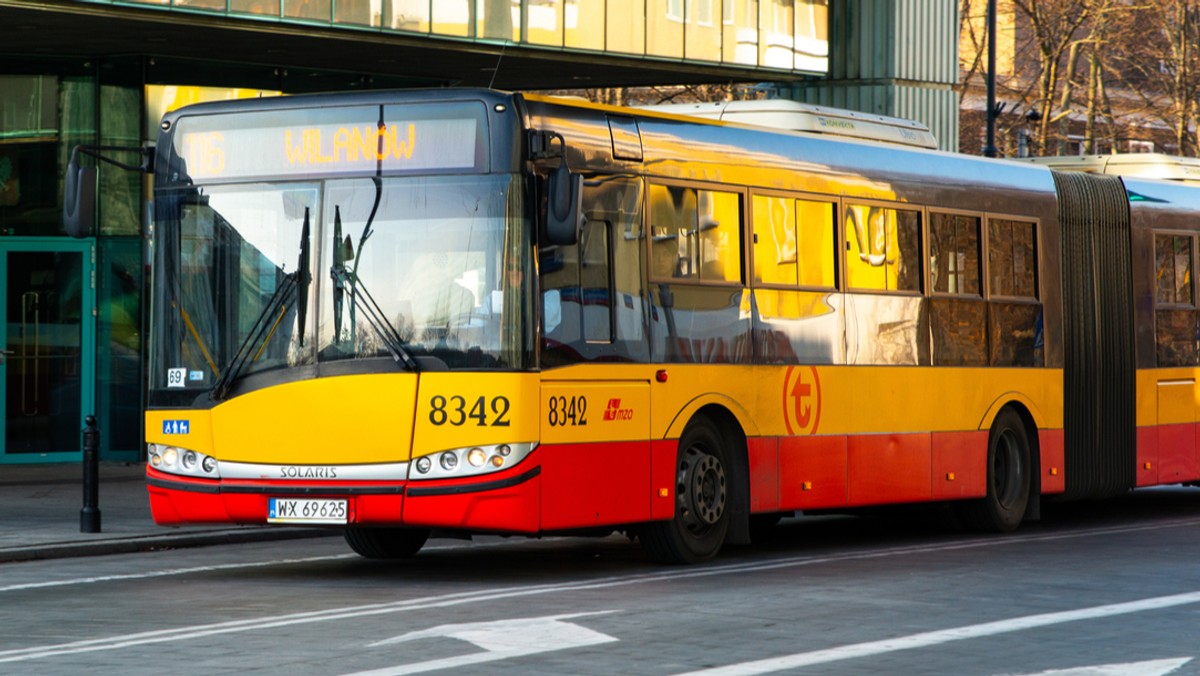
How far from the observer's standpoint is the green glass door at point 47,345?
24.2 metres

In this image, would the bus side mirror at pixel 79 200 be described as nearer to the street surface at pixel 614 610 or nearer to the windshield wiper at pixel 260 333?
the windshield wiper at pixel 260 333

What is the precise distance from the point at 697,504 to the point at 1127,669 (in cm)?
508

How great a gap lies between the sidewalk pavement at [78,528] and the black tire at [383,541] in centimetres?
233

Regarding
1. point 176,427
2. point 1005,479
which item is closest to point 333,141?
point 176,427

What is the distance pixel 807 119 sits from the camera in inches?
619

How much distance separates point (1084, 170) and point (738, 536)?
27.5ft

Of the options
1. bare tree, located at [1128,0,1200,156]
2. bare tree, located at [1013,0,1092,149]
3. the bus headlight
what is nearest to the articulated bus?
the bus headlight

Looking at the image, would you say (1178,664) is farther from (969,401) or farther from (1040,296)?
(1040,296)

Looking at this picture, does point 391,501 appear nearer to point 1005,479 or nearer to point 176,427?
point 176,427

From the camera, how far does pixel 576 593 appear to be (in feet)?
39.4

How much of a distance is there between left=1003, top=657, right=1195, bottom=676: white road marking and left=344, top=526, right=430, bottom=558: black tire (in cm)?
626

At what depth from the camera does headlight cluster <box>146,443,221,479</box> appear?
1294 centimetres

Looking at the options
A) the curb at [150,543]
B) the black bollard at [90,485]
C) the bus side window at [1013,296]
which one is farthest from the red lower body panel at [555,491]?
the black bollard at [90,485]

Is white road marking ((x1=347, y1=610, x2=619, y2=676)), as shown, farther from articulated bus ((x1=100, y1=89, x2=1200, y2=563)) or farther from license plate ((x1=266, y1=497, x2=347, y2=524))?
license plate ((x1=266, y1=497, x2=347, y2=524))
